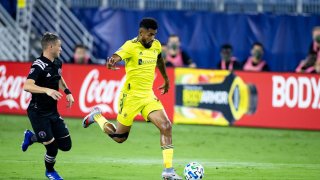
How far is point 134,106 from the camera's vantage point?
1364 cm

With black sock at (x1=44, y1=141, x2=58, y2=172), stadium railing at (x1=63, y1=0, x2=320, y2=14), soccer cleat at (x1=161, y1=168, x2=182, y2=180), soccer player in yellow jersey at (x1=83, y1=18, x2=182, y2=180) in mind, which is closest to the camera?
soccer cleat at (x1=161, y1=168, x2=182, y2=180)

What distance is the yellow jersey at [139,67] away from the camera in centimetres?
1355

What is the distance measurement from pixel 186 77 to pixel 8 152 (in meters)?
7.31

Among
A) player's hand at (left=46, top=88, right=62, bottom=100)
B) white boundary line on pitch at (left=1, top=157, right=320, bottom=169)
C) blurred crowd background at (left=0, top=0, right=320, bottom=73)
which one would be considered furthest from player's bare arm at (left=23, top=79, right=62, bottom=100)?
blurred crowd background at (left=0, top=0, right=320, bottom=73)

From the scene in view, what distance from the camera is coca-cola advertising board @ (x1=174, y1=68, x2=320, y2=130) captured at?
22.4m

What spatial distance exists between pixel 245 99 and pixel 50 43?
10.4 metres

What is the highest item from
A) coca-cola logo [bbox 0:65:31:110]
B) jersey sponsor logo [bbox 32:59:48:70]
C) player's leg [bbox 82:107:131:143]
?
jersey sponsor logo [bbox 32:59:48:70]

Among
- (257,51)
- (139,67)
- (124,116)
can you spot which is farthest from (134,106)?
(257,51)

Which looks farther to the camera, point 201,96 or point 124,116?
point 201,96

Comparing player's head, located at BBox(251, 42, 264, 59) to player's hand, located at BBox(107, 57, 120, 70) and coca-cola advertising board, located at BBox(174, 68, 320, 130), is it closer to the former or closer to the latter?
coca-cola advertising board, located at BBox(174, 68, 320, 130)

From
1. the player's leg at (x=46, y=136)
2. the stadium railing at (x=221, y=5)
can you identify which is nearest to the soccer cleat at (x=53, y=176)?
the player's leg at (x=46, y=136)

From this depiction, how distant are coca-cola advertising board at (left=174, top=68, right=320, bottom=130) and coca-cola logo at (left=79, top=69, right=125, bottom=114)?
1714 mm

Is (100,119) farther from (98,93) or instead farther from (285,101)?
(285,101)

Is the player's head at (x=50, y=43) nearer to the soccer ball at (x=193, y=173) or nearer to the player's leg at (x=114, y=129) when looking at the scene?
the player's leg at (x=114, y=129)
